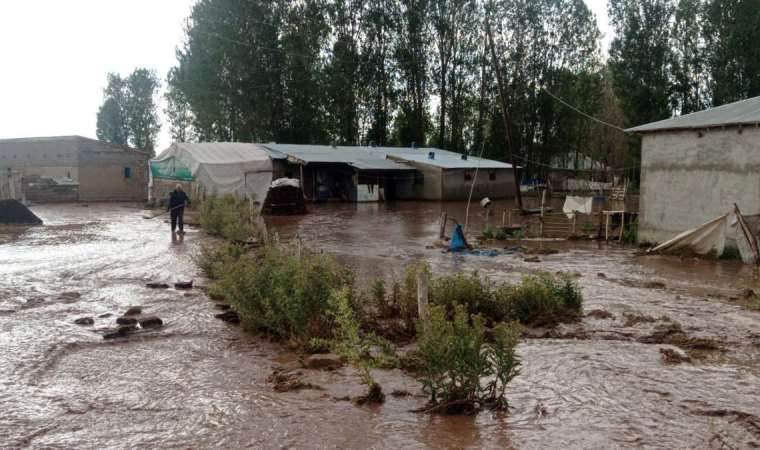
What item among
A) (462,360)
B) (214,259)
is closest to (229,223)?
(214,259)

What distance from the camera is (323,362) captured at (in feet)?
23.9

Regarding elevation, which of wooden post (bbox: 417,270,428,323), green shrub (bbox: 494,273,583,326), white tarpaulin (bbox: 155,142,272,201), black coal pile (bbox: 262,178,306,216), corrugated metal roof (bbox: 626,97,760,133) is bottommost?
green shrub (bbox: 494,273,583,326)

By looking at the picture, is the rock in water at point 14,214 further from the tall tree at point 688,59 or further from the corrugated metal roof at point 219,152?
the tall tree at point 688,59

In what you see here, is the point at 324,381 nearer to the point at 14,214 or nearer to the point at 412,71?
the point at 14,214

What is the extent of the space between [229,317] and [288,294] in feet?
4.30

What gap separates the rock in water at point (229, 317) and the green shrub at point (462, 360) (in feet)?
13.7

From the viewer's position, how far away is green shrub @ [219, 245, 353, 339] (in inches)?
320

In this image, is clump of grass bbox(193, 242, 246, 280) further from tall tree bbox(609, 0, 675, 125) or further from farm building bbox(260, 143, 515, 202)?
tall tree bbox(609, 0, 675, 125)

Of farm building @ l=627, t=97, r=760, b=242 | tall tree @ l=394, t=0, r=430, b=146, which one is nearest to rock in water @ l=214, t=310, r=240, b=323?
farm building @ l=627, t=97, r=760, b=242

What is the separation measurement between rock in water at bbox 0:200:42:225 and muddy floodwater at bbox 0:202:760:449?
10.3 meters

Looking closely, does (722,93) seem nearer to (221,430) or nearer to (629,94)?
(629,94)

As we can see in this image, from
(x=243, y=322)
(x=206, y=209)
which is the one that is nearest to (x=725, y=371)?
(x=243, y=322)

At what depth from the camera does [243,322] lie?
350 inches

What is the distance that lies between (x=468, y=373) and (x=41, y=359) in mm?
4941
